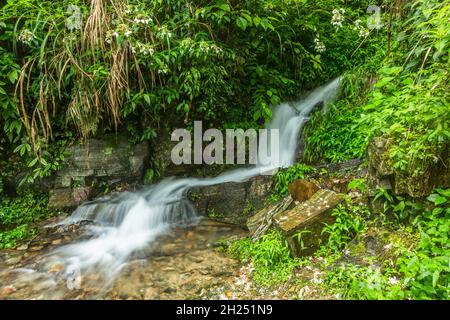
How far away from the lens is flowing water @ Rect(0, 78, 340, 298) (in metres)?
3.75

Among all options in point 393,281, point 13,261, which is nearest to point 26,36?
point 13,261

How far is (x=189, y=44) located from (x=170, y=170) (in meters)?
2.01

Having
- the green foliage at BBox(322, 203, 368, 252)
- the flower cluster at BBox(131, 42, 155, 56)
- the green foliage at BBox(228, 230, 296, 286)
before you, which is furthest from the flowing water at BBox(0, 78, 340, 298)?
the flower cluster at BBox(131, 42, 155, 56)

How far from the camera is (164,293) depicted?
304 centimetres

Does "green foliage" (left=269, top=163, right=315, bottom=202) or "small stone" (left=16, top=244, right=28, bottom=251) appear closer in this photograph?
"small stone" (left=16, top=244, right=28, bottom=251)

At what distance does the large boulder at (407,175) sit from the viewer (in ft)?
8.61

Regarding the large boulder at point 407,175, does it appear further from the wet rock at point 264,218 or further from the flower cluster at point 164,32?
the flower cluster at point 164,32

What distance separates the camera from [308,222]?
3.04m

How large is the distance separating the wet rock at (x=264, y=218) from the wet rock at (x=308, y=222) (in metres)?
0.41

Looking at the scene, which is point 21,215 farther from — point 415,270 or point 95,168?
point 415,270

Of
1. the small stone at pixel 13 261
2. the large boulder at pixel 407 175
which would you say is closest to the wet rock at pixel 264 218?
the large boulder at pixel 407 175

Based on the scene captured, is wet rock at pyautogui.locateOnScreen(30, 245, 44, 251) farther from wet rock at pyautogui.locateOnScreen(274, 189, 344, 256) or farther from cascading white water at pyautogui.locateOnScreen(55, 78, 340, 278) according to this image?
wet rock at pyautogui.locateOnScreen(274, 189, 344, 256)

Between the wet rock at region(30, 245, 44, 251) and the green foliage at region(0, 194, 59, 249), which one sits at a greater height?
the green foliage at region(0, 194, 59, 249)

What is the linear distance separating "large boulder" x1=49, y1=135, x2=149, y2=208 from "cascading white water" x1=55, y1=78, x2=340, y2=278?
252 millimetres
